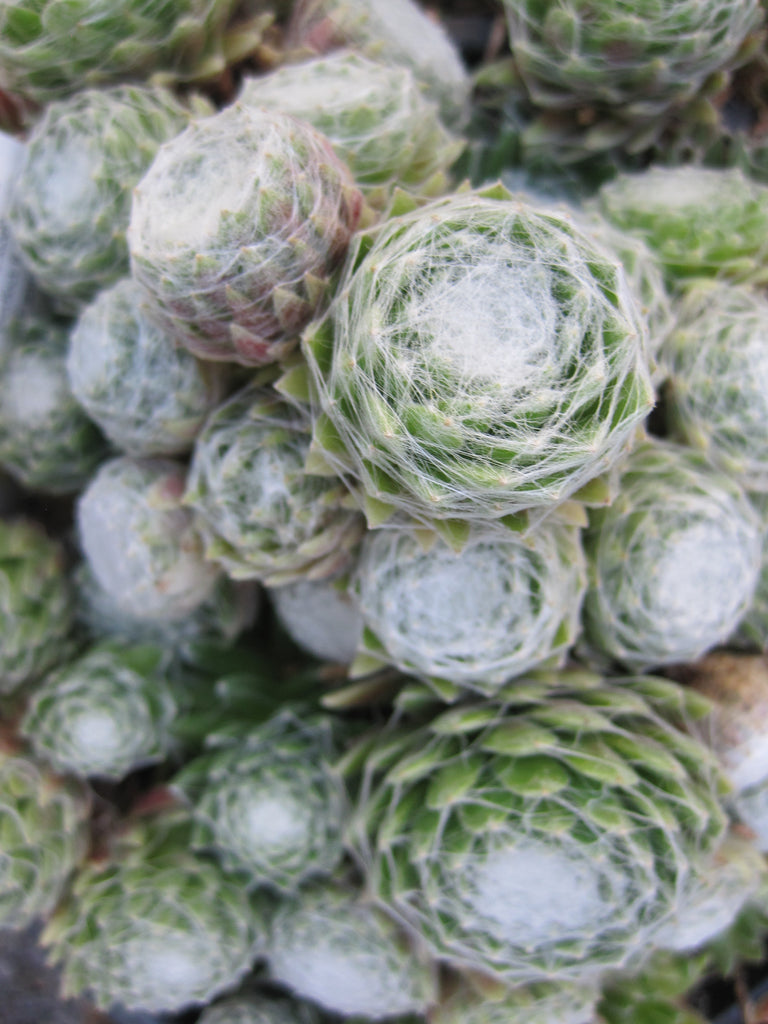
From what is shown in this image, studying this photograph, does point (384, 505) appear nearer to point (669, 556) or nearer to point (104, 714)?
point (669, 556)

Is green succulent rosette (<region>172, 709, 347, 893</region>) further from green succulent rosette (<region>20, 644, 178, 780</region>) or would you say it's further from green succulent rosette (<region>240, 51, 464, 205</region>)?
green succulent rosette (<region>240, 51, 464, 205</region>)

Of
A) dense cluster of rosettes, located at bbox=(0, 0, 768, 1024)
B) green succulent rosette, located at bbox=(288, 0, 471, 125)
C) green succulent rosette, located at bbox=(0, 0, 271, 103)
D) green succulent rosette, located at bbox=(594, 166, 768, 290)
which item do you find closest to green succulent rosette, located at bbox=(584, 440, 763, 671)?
dense cluster of rosettes, located at bbox=(0, 0, 768, 1024)

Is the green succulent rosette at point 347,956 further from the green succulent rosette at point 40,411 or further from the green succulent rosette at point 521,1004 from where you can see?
the green succulent rosette at point 40,411

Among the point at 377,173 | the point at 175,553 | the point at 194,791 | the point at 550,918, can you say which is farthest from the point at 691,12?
the point at 194,791

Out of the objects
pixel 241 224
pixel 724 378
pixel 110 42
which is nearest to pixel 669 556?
pixel 724 378

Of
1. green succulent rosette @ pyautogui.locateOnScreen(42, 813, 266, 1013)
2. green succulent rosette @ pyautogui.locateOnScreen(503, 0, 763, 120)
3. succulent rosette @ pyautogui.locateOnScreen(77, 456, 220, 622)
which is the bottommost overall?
green succulent rosette @ pyautogui.locateOnScreen(42, 813, 266, 1013)

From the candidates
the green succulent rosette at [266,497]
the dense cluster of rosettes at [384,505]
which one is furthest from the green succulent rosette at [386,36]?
the green succulent rosette at [266,497]
